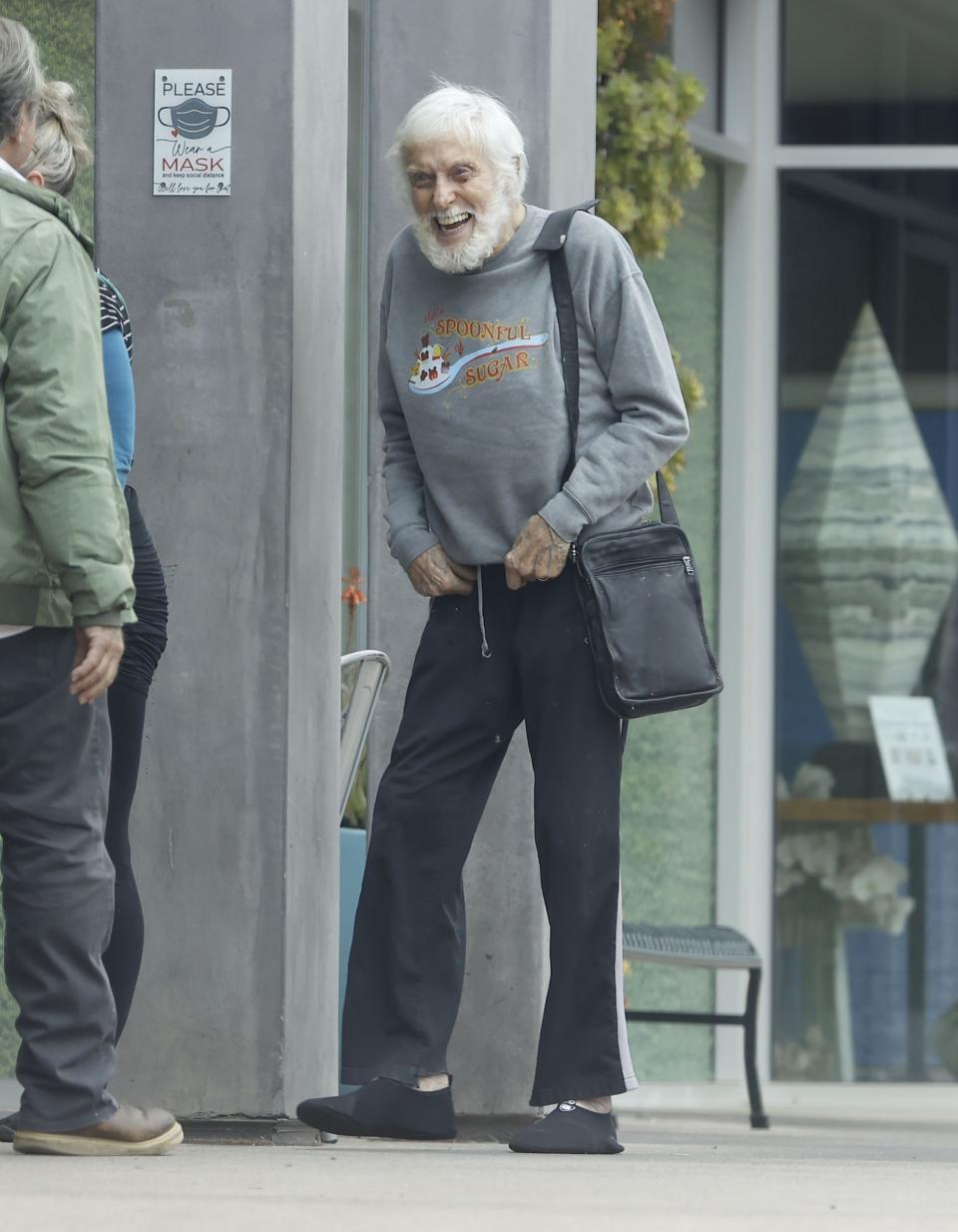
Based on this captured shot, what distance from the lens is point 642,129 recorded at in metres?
7.35

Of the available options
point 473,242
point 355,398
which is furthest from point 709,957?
point 473,242

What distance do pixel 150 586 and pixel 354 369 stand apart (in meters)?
1.48

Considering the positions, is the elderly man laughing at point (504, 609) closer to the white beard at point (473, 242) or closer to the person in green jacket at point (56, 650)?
the white beard at point (473, 242)

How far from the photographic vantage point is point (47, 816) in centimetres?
395

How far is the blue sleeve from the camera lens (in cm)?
428

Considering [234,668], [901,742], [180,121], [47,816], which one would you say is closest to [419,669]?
[234,668]

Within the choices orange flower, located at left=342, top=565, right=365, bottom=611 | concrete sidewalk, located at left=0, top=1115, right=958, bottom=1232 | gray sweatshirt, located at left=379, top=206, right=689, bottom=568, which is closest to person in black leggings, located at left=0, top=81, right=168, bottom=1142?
concrete sidewalk, located at left=0, top=1115, right=958, bottom=1232

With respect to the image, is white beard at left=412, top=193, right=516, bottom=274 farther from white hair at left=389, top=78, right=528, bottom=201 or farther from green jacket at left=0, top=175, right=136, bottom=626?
green jacket at left=0, top=175, right=136, bottom=626

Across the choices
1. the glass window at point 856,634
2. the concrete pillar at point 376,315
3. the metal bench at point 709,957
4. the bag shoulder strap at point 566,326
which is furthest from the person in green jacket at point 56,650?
the glass window at point 856,634

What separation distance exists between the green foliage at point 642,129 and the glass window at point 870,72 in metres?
0.73

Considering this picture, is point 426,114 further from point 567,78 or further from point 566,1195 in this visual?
point 566,1195

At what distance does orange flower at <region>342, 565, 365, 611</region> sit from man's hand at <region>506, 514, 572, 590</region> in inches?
51.6

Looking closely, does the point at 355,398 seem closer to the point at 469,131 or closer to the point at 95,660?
the point at 469,131

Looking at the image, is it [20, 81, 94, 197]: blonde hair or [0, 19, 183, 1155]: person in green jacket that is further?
[20, 81, 94, 197]: blonde hair
